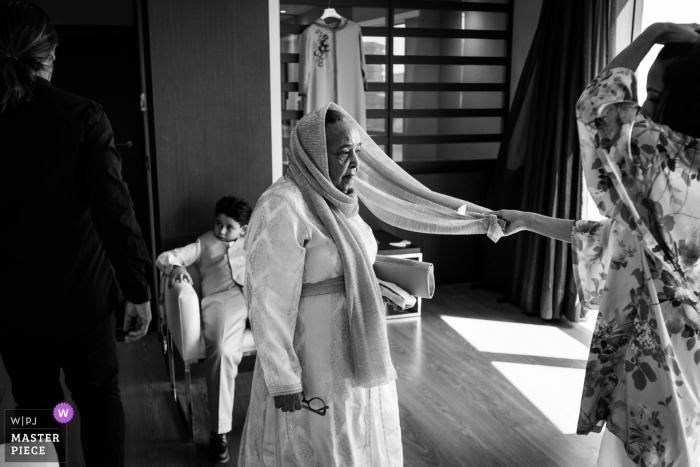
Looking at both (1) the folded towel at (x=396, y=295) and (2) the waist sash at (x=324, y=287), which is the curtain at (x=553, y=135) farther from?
(2) the waist sash at (x=324, y=287)

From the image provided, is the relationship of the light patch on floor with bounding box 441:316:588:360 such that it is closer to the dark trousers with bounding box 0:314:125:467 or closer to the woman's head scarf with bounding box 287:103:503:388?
the woman's head scarf with bounding box 287:103:503:388

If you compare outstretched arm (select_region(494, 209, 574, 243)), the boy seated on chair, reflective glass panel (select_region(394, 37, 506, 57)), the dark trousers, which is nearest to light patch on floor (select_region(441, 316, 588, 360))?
the boy seated on chair

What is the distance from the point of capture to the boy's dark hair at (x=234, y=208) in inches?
125

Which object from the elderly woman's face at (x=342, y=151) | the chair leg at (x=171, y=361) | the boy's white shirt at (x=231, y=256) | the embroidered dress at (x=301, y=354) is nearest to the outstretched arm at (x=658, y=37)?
the elderly woman's face at (x=342, y=151)

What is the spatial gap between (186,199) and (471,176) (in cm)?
247

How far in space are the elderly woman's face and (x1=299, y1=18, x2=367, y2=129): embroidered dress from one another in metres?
2.71

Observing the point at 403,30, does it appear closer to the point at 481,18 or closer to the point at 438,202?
the point at 481,18

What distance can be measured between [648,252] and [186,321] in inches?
74.2

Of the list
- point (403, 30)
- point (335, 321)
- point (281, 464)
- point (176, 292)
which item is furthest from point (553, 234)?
point (403, 30)

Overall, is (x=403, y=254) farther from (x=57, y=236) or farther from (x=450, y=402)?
(x=57, y=236)

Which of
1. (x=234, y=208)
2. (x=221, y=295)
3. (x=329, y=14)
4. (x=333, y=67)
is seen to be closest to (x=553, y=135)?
(x=333, y=67)

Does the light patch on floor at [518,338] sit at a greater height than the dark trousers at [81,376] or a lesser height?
lesser

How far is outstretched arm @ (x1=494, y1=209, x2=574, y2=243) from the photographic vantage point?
185cm

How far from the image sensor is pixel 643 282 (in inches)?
58.4
